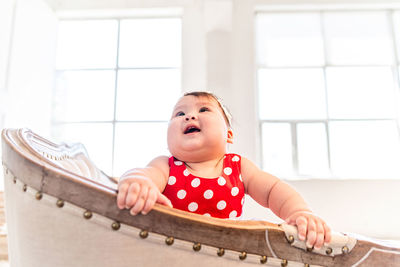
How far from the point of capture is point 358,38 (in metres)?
3.27

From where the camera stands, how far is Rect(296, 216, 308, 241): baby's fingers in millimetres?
455

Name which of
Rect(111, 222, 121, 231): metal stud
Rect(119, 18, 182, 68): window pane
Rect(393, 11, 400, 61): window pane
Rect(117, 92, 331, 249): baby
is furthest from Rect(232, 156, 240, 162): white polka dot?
Rect(393, 11, 400, 61): window pane

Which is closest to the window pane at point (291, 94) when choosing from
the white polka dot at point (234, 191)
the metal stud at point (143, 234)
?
the white polka dot at point (234, 191)

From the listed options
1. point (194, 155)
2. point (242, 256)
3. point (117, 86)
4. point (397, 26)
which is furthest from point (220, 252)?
point (397, 26)

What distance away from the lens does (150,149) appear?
324cm

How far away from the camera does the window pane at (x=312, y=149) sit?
3.07 metres

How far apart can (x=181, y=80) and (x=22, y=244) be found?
2.80 m

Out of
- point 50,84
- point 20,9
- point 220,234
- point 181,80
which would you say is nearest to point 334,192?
point 181,80

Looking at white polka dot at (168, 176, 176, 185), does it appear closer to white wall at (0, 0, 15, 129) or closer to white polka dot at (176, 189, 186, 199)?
white polka dot at (176, 189, 186, 199)

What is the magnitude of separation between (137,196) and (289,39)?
3.23 m

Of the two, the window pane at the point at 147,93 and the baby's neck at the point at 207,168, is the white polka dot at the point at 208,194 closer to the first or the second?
the baby's neck at the point at 207,168

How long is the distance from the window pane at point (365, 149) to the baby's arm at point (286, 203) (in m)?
2.58

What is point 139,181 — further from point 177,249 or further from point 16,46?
point 16,46

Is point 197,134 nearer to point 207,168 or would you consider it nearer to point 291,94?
point 207,168
